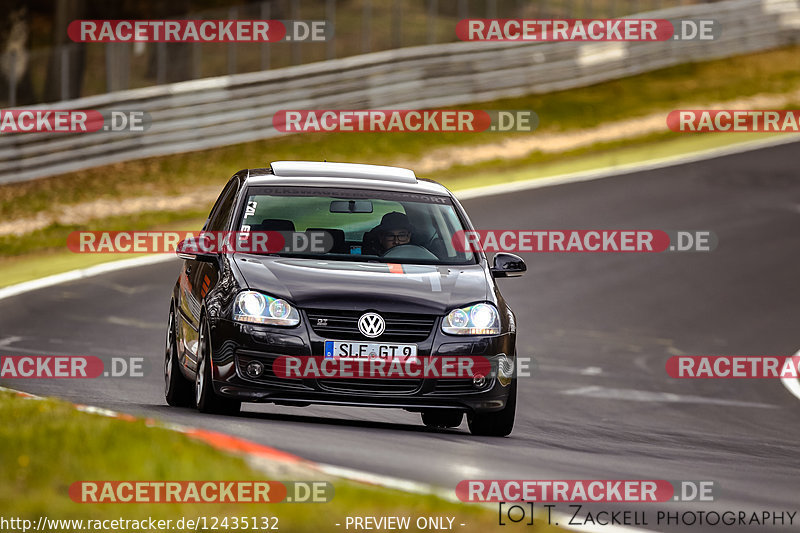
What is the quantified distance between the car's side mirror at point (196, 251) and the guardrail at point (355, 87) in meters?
13.6

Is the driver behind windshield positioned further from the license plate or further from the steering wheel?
the license plate

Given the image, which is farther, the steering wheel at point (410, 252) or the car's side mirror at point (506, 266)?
the car's side mirror at point (506, 266)

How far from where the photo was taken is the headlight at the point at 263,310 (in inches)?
356

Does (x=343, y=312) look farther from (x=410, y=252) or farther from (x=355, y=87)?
(x=355, y=87)

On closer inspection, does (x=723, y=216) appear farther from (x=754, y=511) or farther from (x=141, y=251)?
(x=754, y=511)

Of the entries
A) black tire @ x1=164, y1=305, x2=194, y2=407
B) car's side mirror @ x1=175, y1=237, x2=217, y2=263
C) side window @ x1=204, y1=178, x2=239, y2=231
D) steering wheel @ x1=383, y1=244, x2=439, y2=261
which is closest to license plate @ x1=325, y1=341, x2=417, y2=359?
steering wheel @ x1=383, y1=244, x2=439, y2=261

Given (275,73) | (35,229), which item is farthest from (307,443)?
(275,73)

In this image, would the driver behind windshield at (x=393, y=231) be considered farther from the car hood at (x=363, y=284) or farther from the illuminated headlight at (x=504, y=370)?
the illuminated headlight at (x=504, y=370)

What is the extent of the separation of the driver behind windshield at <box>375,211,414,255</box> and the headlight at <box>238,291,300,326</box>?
1.21m

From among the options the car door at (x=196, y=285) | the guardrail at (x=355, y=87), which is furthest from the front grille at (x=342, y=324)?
the guardrail at (x=355, y=87)

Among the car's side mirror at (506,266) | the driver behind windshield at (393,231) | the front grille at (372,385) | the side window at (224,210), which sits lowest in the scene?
the front grille at (372,385)

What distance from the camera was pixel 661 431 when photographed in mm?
11875

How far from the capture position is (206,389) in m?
9.33

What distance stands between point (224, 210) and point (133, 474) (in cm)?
450
